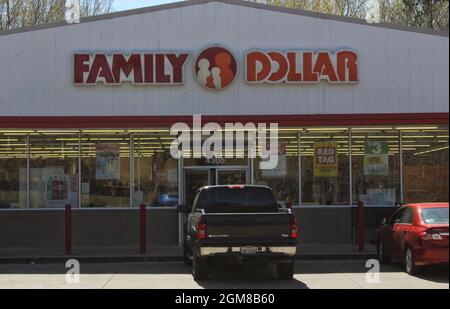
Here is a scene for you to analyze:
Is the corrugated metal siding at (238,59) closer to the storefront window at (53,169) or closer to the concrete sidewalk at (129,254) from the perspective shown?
the storefront window at (53,169)

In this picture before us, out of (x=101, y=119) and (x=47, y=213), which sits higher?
(x=101, y=119)

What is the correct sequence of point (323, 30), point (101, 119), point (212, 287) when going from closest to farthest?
point (212, 287) → point (101, 119) → point (323, 30)

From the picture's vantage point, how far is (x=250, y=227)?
11.8 m

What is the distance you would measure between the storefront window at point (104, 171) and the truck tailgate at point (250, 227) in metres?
7.79

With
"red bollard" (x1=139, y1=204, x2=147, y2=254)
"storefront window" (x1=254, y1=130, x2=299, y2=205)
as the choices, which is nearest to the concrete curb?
"red bollard" (x1=139, y1=204, x2=147, y2=254)

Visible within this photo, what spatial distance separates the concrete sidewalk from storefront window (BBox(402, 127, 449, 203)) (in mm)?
2675

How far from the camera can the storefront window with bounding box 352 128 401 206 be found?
19.3 metres

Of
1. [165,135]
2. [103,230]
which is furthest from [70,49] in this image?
[103,230]

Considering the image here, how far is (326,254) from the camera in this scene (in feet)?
53.4

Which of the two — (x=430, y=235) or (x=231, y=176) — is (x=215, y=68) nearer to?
(x=231, y=176)

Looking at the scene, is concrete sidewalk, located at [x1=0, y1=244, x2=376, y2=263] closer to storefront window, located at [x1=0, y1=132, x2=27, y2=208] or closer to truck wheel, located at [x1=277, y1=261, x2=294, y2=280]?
storefront window, located at [x1=0, y1=132, x2=27, y2=208]

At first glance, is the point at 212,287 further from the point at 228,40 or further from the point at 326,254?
the point at 228,40

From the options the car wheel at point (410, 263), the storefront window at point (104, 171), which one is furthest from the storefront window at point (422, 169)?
the storefront window at point (104, 171)
